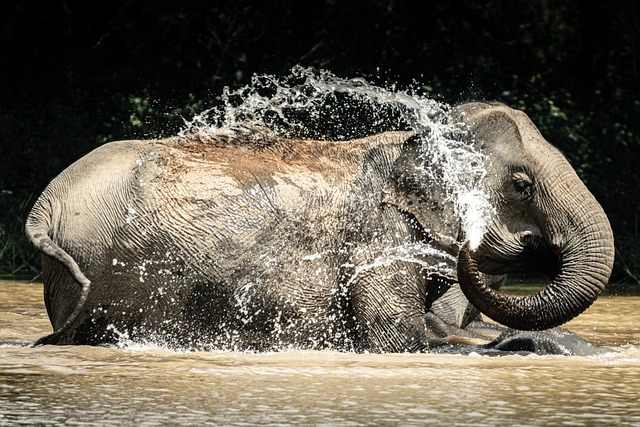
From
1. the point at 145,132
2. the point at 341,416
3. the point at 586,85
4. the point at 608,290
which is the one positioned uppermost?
the point at 586,85

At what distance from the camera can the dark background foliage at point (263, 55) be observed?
17297mm

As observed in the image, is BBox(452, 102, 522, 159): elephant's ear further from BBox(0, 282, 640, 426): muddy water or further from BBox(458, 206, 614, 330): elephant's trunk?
BBox(0, 282, 640, 426): muddy water

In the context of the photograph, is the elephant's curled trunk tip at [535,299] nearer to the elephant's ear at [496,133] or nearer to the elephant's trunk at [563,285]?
the elephant's trunk at [563,285]

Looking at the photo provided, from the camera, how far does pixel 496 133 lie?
840 cm

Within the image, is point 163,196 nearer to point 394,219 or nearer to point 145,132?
point 394,219

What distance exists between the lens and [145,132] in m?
16.5

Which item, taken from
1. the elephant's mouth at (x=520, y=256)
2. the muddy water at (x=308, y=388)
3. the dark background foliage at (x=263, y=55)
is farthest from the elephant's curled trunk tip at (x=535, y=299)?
the dark background foliage at (x=263, y=55)

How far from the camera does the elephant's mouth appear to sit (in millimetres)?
8297

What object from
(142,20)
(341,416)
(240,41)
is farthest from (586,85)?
(341,416)

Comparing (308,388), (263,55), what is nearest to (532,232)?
(308,388)

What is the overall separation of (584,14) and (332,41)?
340 centimetres

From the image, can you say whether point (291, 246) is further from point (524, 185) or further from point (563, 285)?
point (563, 285)

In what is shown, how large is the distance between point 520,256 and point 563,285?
41 centimetres

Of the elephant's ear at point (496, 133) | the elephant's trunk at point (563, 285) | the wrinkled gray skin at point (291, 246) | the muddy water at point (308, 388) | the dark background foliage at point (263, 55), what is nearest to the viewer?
the muddy water at point (308, 388)
